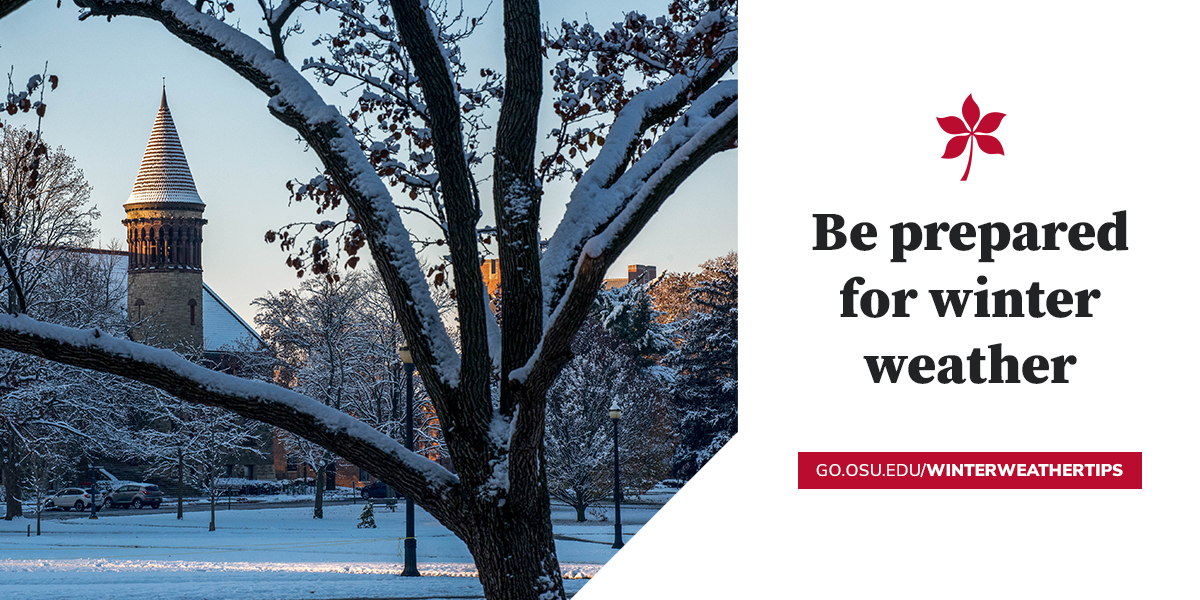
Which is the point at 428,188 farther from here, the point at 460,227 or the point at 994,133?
the point at 994,133

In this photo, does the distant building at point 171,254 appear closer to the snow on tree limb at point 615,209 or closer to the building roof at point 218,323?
the building roof at point 218,323

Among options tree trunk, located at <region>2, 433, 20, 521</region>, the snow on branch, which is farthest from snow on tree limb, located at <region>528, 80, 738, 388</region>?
tree trunk, located at <region>2, 433, 20, 521</region>

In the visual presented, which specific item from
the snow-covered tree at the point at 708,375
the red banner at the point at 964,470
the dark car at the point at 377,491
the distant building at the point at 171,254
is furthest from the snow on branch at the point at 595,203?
the distant building at the point at 171,254

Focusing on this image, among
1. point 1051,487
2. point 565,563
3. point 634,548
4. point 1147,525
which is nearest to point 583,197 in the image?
point 634,548

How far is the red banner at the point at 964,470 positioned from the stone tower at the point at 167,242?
216 feet

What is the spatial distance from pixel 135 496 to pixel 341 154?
44.9 m

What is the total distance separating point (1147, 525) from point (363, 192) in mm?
3520

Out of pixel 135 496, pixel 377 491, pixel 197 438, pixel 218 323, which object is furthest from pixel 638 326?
pixel 218 323

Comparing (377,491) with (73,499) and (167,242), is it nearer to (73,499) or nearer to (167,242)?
(73,499)

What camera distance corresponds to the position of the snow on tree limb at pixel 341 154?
4789 millimetres

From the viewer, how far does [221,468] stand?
42031 mm

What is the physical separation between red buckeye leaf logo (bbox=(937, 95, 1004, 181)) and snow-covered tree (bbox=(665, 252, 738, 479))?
37014mm

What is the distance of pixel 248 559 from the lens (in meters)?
21.6

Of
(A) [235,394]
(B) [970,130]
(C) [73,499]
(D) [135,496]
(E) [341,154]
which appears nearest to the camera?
(A) [235,394]
